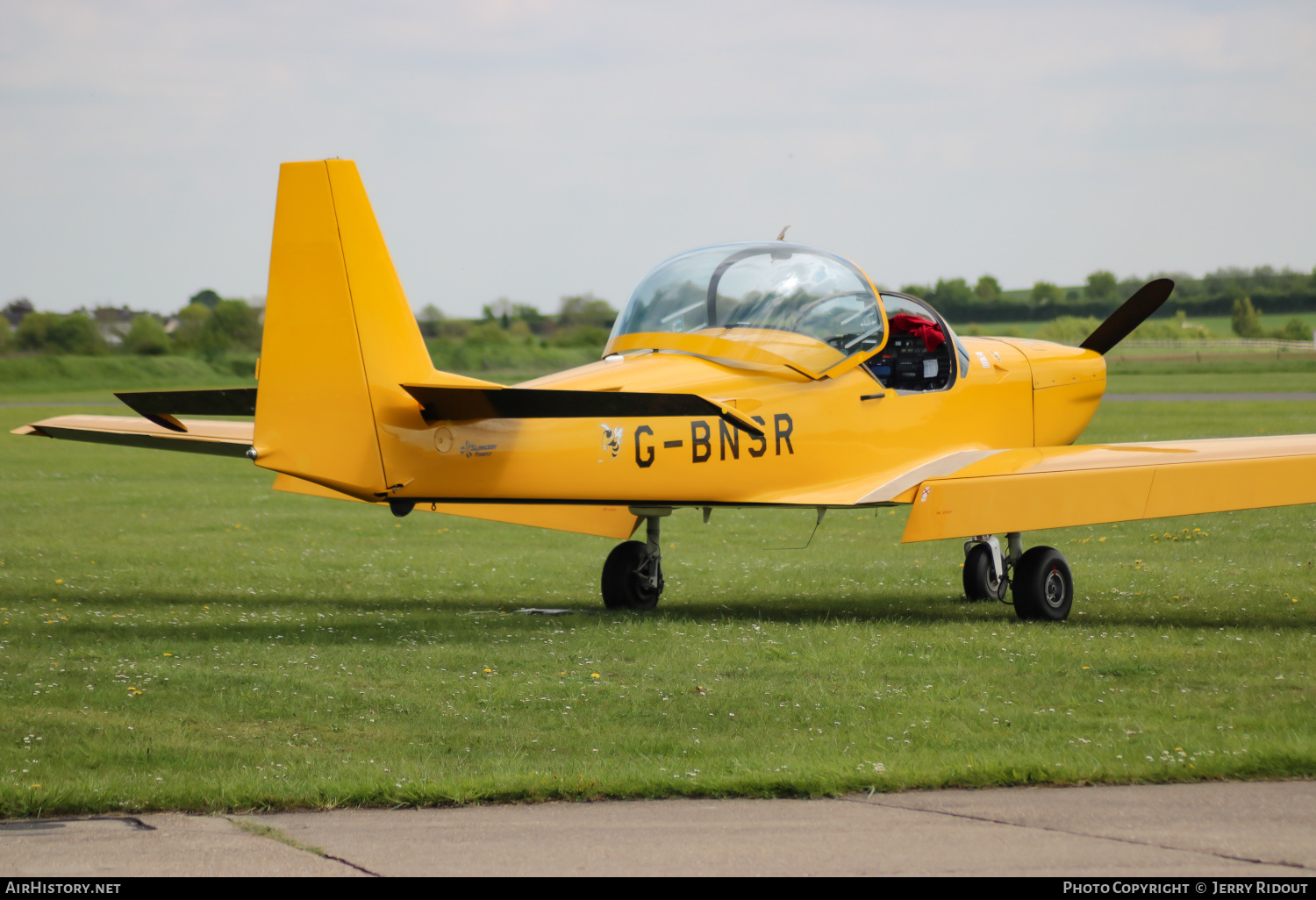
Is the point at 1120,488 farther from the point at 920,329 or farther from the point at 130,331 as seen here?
the point at 130,331

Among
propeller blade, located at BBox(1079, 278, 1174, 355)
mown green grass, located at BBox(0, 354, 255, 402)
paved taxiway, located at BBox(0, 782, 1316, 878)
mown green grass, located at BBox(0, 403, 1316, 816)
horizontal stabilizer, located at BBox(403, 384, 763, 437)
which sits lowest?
mown green grass, located at BBox(0, 403, 1316, 816)

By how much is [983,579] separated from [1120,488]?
→ 2.50 m

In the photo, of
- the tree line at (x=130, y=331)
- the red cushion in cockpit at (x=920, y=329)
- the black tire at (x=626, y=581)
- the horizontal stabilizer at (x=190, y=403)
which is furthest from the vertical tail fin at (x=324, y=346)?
the tree line at (x=130, y=331)

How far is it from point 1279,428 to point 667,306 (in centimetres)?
2582

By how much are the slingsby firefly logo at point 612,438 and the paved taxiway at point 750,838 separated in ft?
14.8

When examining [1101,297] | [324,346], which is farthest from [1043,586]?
[1101,297]

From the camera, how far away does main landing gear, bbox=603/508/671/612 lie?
1234 cm

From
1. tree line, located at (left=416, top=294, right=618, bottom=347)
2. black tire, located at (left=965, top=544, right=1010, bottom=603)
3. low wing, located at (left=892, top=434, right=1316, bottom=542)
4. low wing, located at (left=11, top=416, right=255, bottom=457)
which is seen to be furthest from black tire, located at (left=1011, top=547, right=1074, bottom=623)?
tree line, located at (left=416, top=294, right=618, bottom=347)

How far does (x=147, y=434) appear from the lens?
12.4 metres

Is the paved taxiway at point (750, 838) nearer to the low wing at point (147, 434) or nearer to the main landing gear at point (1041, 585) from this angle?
the main landing gear at point (1041, 585)

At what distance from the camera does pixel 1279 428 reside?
32656 millimetres

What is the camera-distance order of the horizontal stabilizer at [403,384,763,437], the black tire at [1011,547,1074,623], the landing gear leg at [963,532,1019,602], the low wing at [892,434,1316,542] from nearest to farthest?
the horizontal stabilizer at [403,384,763,437] → the low wing at [892,434,1316,542] → the black tire at [1011,547,1074,623] → the landing gear leg at [963,532,1019,602]

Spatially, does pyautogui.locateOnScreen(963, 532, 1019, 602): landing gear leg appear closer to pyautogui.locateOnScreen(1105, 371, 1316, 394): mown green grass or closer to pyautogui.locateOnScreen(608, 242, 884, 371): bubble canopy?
pyautogui.locateOnScreen(608, 242, 884, 371): bubble canopy

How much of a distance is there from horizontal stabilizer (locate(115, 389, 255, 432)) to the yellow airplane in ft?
0.08
